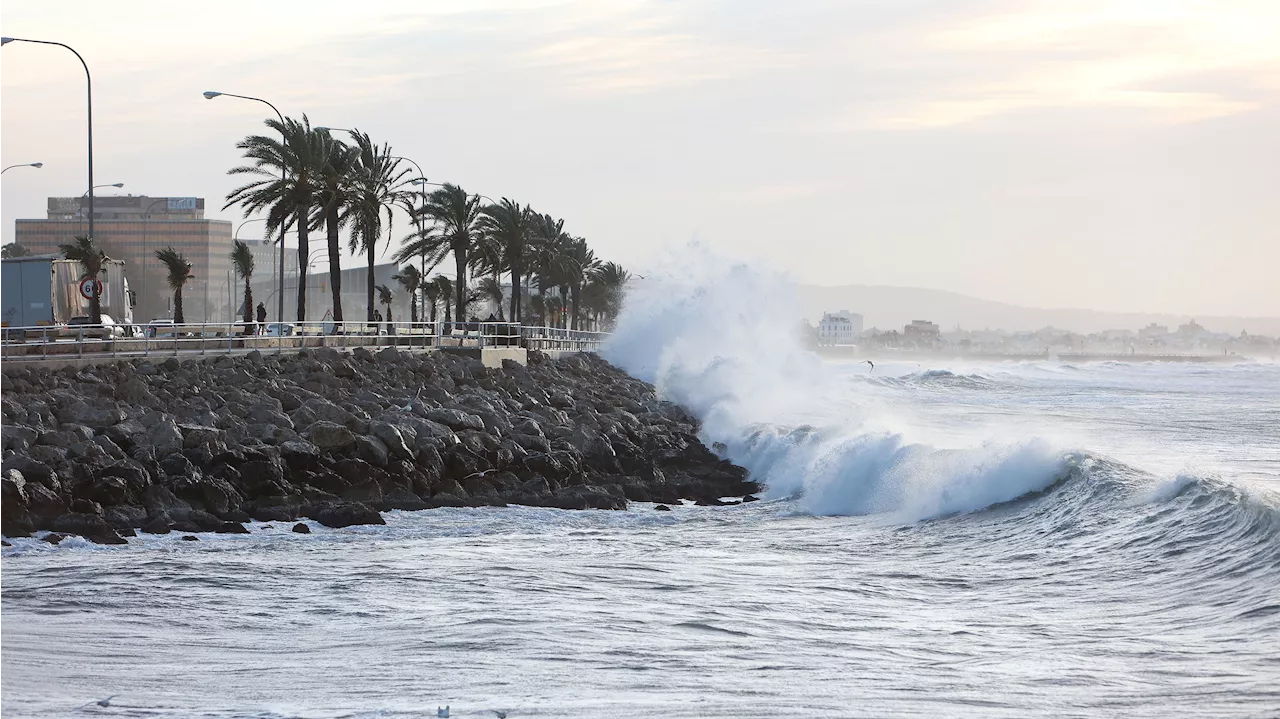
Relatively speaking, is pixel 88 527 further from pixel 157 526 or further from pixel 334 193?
pixel 334 193

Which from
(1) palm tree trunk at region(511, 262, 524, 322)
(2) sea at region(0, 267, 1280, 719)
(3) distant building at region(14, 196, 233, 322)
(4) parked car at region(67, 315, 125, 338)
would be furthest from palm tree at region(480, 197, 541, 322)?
(3) distant building at region(14, 196, 233, 322)

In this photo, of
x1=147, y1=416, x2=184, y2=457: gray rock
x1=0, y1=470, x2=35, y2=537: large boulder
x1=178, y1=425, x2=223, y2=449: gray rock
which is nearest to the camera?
x1=0, y1=470, x2=35, y2=537: large boulder

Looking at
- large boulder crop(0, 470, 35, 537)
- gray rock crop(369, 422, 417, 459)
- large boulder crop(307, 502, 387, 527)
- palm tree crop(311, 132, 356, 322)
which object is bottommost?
large boulder crop(307, 502, 387, 527)

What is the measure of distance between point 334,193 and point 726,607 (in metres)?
31.6

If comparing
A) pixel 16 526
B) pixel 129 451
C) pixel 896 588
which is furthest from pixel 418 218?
pixel 896 588

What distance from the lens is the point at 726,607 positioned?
432 inches

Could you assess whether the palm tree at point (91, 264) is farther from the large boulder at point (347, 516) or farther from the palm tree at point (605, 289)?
the palm tree at point (605, 289)

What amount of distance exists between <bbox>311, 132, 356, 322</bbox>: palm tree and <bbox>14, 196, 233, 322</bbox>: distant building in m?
110

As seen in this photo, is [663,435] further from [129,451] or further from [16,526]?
[16,526]

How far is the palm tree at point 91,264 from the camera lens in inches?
1348

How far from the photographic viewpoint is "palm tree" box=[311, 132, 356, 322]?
4025 cm

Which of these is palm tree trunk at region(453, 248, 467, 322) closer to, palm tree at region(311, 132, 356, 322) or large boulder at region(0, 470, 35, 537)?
palm tree at region(311, 132, 356, 322)

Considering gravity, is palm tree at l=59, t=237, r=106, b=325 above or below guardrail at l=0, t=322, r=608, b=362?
above

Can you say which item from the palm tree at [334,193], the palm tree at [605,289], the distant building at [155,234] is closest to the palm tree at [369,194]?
the palm tree at [334,193]
